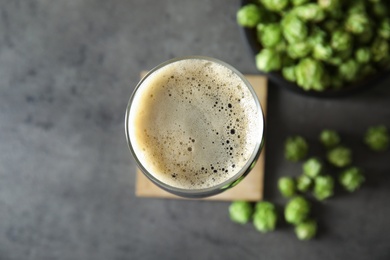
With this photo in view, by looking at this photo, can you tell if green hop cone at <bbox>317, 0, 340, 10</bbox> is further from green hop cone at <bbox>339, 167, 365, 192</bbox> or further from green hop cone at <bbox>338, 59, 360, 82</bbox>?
green hop cone at <bbox>339, 167, 365, 192</bbox>

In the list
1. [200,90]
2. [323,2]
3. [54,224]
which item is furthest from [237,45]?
[54,224]

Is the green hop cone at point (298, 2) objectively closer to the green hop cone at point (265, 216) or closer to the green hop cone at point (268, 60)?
the green hop cone at point (268, 60)

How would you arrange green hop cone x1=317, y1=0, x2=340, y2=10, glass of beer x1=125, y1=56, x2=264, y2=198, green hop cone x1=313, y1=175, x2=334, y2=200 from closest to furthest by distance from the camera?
glass of beer x1=125, y1=56, x2=264, y2=198 → green hop cone x1=317, y1=0, x2=340, y2=10 → green hop cone x1=313, y1=175, x2=334, y2=200

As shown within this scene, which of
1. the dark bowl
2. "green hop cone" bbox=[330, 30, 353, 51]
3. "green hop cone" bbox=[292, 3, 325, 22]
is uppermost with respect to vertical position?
"green hop cone" bbox=[292, 3, 325, 22]

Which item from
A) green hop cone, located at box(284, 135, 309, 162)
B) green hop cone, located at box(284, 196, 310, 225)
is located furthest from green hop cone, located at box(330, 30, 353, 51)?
green hop cone, located at box(284, 196, 310, 225)

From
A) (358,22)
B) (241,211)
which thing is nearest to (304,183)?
(241,211)

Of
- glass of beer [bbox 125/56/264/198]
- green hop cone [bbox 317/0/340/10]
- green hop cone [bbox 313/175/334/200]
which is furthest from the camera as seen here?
green hop cone [bbox 313/175/334/200]
